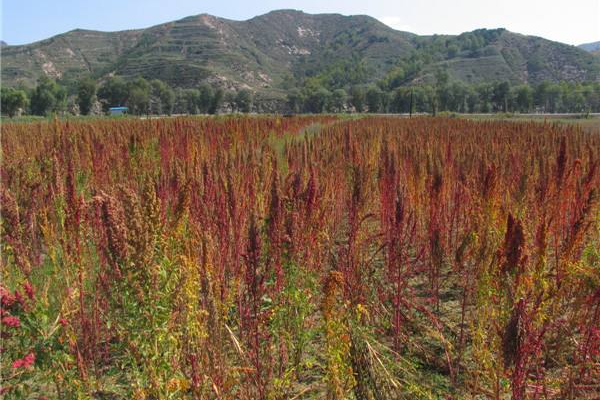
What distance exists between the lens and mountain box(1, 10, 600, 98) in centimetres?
11212

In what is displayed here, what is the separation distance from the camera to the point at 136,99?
266ft

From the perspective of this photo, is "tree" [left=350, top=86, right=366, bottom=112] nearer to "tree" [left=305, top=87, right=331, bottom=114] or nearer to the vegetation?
"tree" [left=305, top=87, right=331, bottom=114]

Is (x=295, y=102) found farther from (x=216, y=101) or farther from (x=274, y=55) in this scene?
(x=274, y=55)

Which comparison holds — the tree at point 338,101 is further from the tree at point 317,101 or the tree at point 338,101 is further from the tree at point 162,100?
the tree at point 162,100

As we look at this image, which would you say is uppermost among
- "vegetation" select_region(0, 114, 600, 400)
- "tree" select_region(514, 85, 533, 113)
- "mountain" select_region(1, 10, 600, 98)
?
"mountain" select_region(1, 10, 600, 98)

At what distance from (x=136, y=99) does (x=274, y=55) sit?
326 feet

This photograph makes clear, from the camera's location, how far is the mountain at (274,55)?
11212 centimetres

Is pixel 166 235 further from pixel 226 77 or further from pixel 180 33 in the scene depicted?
pixel 180 33

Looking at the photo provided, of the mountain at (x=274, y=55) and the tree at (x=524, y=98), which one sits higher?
the mountain at (x=274, y=55)

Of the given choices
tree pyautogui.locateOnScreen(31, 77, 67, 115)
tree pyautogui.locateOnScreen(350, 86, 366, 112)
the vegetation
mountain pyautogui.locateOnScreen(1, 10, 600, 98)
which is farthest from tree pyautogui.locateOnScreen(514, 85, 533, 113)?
tree pyautogui.locateOnScreen(31, 77, 67, 115)

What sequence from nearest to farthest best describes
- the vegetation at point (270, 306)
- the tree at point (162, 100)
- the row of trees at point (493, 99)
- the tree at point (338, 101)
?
the vegetation at point (270, 306) → the row of trees at point (493, 99) → the tree at point (162, 100) → the tree at point (338, 101)

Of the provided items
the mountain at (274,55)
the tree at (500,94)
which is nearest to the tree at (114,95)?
the mountain at (274,55)

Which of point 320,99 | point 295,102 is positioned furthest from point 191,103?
point 320,99

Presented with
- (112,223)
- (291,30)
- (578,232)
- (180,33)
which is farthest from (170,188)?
(291,30)
